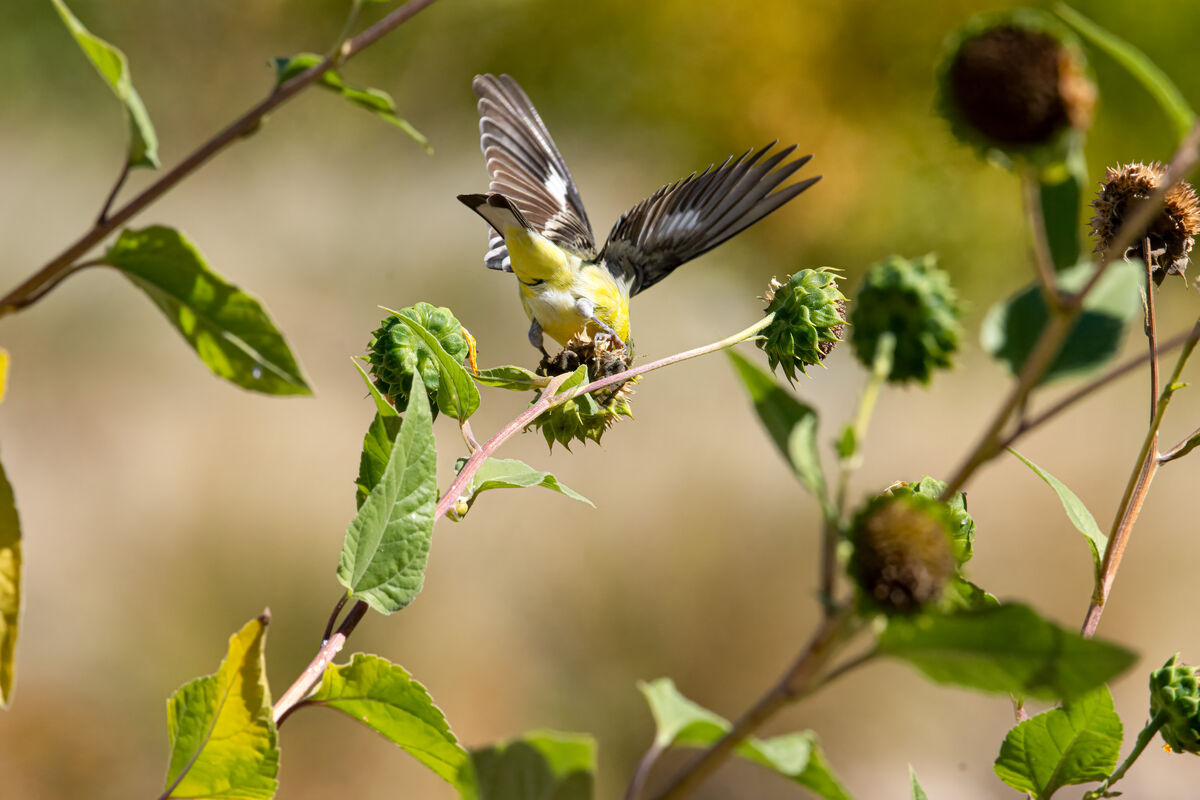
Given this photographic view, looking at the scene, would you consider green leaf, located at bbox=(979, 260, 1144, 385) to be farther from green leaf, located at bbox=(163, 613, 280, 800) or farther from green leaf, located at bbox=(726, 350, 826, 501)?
green leaf, located at bbox=(163, 613, 280, 800)

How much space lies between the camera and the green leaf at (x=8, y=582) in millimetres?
440

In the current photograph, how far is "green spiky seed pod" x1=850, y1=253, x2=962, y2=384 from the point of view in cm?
46

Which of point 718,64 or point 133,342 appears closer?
point 133,342

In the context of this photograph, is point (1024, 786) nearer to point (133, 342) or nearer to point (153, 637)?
point (153, 637)

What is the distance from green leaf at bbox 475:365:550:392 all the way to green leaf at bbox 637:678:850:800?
0.42 m

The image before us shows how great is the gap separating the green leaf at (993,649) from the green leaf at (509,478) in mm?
340

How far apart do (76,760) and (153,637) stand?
2.20ft

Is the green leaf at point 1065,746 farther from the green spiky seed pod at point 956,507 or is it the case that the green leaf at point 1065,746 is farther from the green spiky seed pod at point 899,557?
the green spiky seed pod at point 899,557

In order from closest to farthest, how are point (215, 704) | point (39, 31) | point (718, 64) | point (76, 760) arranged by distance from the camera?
point (215, 704) < point (76, 760) < point (39, 31) < point (718, 64)

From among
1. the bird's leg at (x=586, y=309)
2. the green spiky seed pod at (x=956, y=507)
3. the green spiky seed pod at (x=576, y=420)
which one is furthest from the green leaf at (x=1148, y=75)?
the bird's leg at (x=586, y=309)

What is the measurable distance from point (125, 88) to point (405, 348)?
493mm

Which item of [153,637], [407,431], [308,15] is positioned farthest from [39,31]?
[407,431]

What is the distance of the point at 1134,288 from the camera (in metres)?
0.38

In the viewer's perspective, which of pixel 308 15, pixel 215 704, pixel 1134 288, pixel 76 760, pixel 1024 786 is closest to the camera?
pixel 1134 288
